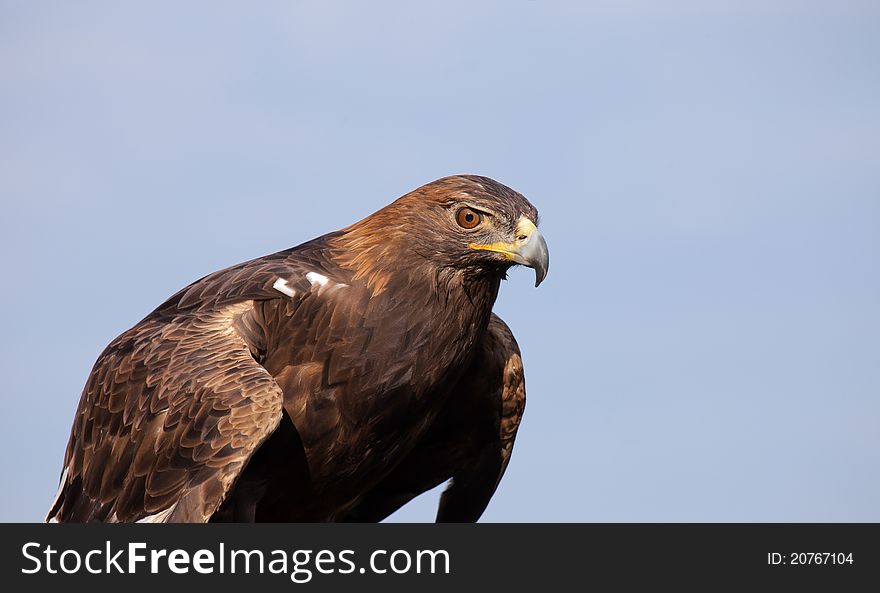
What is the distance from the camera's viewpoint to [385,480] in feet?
42.7

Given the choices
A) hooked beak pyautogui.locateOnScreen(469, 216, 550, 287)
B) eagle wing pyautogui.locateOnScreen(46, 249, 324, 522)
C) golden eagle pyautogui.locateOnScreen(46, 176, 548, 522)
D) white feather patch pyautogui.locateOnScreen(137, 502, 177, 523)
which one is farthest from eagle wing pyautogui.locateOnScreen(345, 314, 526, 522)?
white feather patch pyautogui.locateOnScreen(137, 502, 177, 523)

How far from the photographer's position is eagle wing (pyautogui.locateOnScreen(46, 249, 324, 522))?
1039 centimetres

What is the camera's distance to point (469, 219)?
1142 centimetres

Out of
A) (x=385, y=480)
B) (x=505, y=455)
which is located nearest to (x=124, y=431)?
(x=385, y=480)

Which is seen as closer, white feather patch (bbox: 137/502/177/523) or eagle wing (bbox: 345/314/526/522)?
white feather patch (bbox: 137/502/177/523)

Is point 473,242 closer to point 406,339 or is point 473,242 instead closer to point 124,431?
point 406,339

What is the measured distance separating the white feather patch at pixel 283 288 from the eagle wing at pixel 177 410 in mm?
40

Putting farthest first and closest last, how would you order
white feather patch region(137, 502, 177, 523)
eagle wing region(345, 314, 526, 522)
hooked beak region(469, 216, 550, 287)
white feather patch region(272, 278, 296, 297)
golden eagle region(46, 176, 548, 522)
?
eagle wing region(345, 314, 526, 522), white feather patch region(272, 278, 296, 297), hooked beak region(469, 216, 550, 287), golden eagle region(46, 176, 548, 522), white feather patch region(137, 502, 177, 523)

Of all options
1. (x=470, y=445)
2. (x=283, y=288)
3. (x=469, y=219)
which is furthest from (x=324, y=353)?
(x=470, y=445)

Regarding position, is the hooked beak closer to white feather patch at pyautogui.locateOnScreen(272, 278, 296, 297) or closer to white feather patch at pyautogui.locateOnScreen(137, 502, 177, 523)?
white feather patch at pyautogui.locateOnScreen(272, 278, 296, 297)

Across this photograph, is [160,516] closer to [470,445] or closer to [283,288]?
[283,288]

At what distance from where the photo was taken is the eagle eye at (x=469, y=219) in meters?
11.4

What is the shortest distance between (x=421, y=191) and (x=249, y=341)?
68.0 inches

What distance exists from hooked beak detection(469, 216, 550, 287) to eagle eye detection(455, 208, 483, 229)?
0.15 meters
